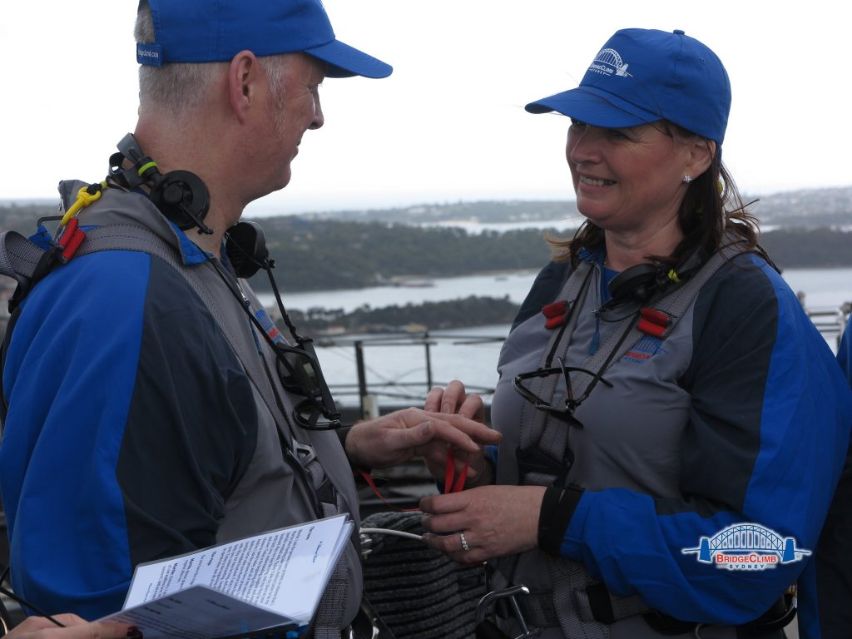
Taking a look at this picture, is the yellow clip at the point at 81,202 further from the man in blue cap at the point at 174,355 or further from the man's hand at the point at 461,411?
the man's hand at the point at 461,411

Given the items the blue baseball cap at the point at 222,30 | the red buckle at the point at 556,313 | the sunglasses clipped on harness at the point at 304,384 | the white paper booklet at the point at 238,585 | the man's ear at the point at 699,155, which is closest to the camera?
the white paper booklet at the point at 238,585

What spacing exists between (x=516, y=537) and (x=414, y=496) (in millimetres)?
3745

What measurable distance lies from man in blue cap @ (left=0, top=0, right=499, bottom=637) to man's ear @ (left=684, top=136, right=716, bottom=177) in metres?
0.97

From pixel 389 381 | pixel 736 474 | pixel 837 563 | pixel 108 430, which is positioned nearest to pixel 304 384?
pixel 108 430

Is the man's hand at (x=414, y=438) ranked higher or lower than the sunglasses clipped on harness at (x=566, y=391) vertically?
lower

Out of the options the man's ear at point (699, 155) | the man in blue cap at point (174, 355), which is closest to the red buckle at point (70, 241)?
the man in blue cap at point (174, 355)

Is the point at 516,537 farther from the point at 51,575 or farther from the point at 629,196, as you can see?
the point at 51,575

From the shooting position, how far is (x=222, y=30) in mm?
2020

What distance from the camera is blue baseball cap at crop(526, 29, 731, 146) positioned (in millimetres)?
2611

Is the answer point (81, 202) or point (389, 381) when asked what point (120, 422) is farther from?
point (389, 381)

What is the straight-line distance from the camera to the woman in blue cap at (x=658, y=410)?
230 cm

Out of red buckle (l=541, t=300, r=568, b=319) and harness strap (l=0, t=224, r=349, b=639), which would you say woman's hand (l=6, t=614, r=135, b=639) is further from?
red buckle (l=541, t=300, r=568, b=319)

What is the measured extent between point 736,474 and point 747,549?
0.59 ft

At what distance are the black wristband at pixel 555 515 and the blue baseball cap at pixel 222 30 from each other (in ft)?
4.06
